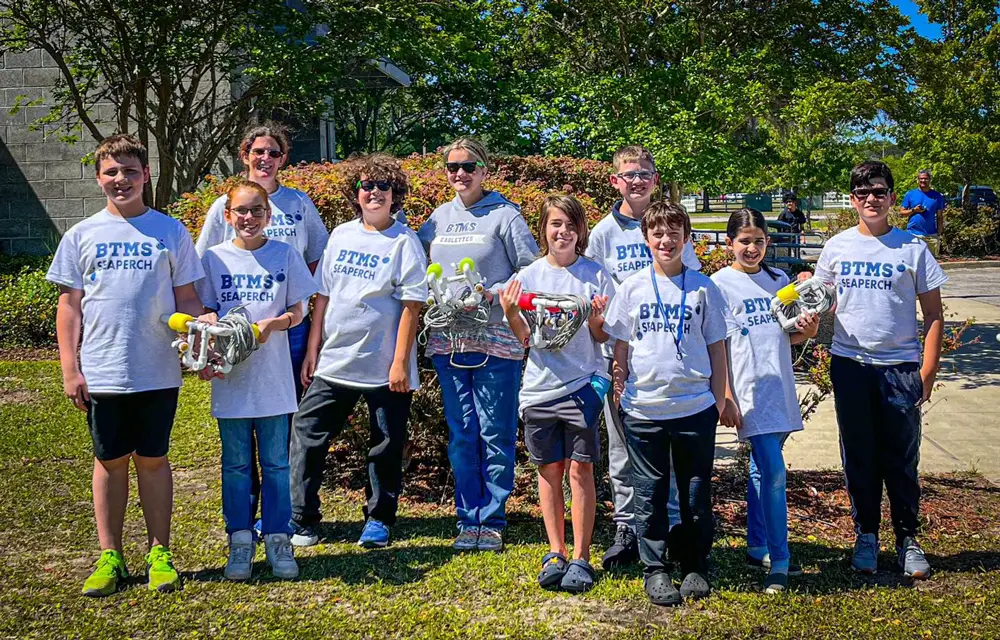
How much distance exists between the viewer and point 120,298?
13.6ft

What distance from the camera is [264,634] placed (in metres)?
3.83

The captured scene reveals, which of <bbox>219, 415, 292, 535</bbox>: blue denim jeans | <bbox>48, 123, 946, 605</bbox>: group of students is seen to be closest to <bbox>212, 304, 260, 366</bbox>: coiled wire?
<bbox>48, 123, 946, 605</bbox>: group of students

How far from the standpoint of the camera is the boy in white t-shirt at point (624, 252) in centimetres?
459

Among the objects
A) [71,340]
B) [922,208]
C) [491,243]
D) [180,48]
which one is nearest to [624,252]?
[491,243]

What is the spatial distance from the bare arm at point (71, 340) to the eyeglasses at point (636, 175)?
249 centimetres

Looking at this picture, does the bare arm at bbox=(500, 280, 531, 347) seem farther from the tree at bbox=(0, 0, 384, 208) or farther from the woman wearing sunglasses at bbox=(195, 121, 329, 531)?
the tree at bbox=(0, 0, 384, 208)

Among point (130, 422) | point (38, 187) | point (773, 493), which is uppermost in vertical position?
point (38, 187)

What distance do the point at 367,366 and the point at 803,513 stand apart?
2565mm

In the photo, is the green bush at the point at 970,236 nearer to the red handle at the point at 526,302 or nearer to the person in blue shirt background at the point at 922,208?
the person in blue shirt background at the point at 922,208

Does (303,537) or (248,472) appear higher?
(248,472)

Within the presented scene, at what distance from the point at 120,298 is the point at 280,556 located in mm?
1344

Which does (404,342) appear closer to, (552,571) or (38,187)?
(552,571)

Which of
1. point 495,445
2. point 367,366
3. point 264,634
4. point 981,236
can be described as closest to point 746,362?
point 495,445

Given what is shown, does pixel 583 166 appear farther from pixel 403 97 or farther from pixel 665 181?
pixel 403 97
